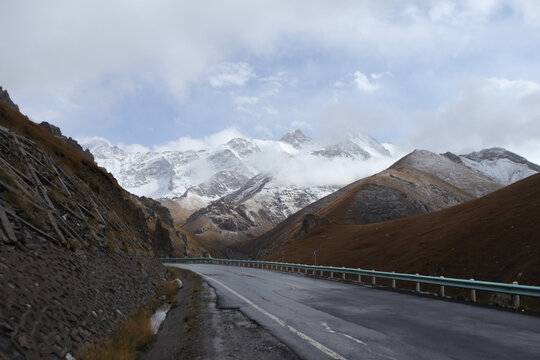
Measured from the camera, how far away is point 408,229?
5388cm

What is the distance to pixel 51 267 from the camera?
8.95 meters

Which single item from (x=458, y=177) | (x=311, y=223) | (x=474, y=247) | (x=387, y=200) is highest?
(x=458, y=177)

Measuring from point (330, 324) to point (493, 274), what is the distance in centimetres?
1798

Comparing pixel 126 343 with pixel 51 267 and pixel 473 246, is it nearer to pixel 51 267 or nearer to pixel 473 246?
pixel 51 267

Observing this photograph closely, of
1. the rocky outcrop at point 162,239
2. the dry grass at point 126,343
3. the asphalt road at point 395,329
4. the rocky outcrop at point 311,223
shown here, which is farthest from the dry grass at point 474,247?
the rocky outcrop at point 162,239

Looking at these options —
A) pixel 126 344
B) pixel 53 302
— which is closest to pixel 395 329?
pixel 126 344

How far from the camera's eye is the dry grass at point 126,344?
292 inches

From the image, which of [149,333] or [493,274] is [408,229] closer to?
[493,274]

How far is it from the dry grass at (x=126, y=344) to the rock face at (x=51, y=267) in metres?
0.28

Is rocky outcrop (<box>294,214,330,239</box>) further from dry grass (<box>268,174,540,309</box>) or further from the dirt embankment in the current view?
the dirt embankment

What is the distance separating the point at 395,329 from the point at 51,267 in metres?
8.47

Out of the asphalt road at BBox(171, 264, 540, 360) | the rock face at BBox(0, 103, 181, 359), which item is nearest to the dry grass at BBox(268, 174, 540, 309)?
the asphalt road at BBox(171, 264, 540, 360)

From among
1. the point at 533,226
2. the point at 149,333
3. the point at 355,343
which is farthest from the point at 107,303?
the point at 533,226

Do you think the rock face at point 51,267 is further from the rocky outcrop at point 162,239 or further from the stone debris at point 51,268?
the rocky outcrop at point 162,239
